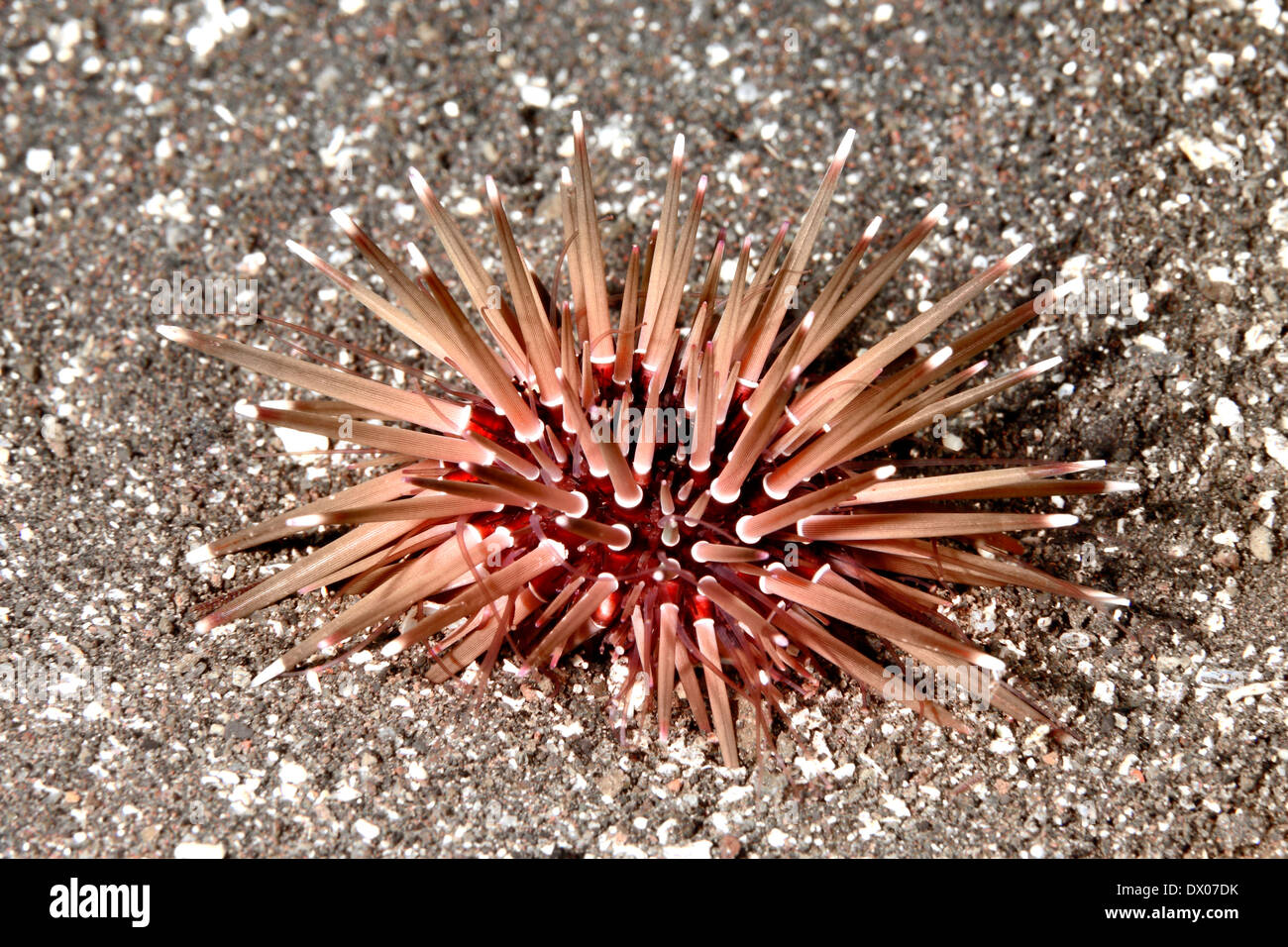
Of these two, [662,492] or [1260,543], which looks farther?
[1260,543]

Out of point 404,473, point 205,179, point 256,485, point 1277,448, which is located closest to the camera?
point 404,473

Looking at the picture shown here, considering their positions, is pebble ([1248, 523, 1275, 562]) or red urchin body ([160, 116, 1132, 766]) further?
pebble ([1248, 523, 1275, 562])

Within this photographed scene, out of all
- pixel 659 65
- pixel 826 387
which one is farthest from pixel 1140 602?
pixel 659 65

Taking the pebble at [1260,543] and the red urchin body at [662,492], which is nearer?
the red urchin body at [662,492]

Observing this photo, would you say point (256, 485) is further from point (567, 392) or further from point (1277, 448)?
point (1277, 448)

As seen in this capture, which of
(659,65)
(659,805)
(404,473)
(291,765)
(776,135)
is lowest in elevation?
(659,805)

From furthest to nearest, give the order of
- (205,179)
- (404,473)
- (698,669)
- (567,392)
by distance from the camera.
→ (205,179), (698,669), (404,473), (567,392)

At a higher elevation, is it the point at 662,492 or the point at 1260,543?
the point at 662,492

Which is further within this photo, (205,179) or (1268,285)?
(205,179)
